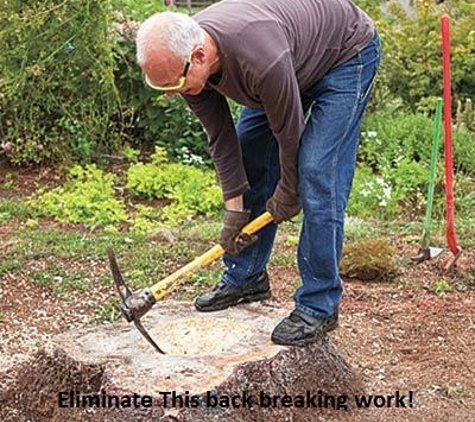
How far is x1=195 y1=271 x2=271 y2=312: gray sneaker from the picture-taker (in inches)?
162

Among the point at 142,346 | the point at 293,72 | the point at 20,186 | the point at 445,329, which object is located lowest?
the point at 20,186

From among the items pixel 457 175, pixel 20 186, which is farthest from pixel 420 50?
pixel 20 186

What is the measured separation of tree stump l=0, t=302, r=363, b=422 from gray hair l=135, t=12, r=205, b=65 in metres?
1.17

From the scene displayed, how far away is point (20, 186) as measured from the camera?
7281mm

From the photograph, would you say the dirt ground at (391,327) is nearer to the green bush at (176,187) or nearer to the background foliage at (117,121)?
the green bush at (176,187)

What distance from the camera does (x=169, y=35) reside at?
2967 mm

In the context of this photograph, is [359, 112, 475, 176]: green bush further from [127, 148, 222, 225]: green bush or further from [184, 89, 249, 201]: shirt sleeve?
[184, 89, 249, 201]: shirt sleeve

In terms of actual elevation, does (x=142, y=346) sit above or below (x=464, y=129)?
above

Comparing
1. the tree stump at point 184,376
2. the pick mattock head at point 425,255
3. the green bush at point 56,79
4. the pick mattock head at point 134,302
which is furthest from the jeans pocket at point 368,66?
the green bush at point 56,79

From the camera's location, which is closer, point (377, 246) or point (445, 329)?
point (445, 329)

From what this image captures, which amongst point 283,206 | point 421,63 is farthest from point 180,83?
point 421,63

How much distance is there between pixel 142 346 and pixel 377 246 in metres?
2.20

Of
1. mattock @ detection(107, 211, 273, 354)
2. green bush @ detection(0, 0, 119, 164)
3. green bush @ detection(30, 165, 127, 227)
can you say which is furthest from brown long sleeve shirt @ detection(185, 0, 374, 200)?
green bush @ detection(0, 0, 119, 164)

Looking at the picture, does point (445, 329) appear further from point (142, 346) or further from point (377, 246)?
point (142, 346)
